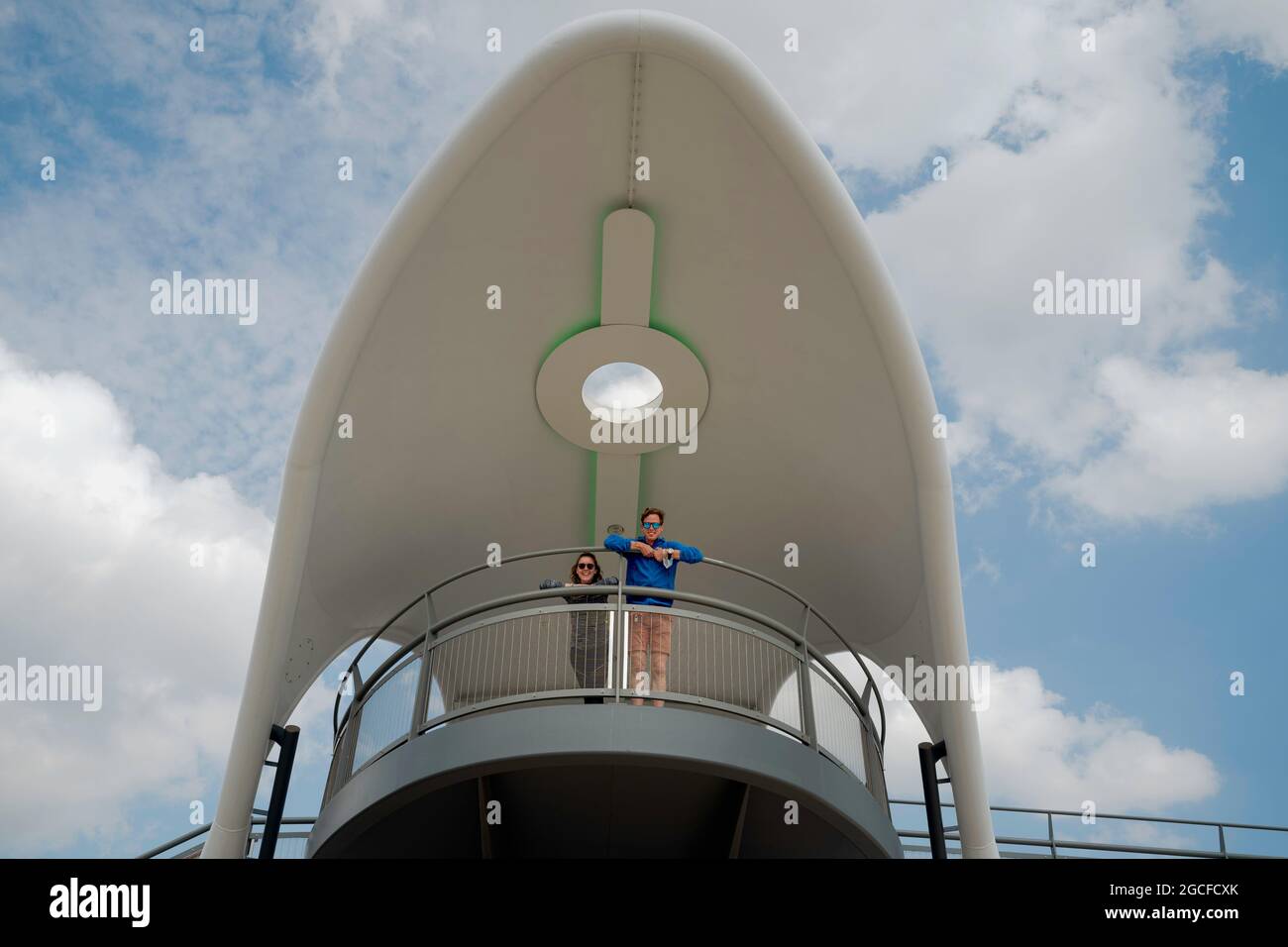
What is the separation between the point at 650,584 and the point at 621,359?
4.37m

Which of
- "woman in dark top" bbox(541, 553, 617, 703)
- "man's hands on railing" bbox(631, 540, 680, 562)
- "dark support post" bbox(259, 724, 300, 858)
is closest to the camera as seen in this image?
"woman in dark top" bbox(541, 553, 617, 703)

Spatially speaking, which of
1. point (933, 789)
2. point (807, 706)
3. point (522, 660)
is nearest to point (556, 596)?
point (522, 660)

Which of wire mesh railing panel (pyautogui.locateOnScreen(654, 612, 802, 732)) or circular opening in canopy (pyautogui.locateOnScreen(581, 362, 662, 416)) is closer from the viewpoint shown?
wire mesh railing panel (pyautogui.locateOnScreen(654, 612, 802, 732))

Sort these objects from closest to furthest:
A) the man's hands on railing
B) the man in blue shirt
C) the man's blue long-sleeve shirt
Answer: the man in blue shirt
the man's hands on railing
the man's blue long-sleeve shirt

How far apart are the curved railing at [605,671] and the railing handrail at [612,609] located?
2 centimetres

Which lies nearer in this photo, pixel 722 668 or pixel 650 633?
pixel 650 633

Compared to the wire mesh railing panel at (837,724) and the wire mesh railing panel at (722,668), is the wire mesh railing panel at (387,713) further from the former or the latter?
the wire mesh railing panel at (837,724)

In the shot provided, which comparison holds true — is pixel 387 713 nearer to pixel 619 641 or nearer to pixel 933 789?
pixel 619 641

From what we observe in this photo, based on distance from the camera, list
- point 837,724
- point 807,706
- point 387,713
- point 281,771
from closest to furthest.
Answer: point 807,706 → point 387,713 → point 837,724 → point 281,771

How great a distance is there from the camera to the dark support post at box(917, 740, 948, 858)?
466 inches

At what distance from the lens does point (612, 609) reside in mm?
8977

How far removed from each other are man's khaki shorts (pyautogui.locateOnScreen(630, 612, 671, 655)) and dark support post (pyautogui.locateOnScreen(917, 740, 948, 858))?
4.50m

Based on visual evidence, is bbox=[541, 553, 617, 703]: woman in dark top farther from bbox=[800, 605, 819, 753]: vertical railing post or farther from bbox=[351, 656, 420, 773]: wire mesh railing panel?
bbox=[800, 605, 819, 753]: vertical railing post

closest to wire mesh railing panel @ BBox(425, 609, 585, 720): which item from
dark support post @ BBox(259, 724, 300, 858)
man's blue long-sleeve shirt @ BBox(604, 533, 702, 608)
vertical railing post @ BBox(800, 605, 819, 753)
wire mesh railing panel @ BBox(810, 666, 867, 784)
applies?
man's blue long-sleeve shirt @ BBox(604, 533, 702, 608)
